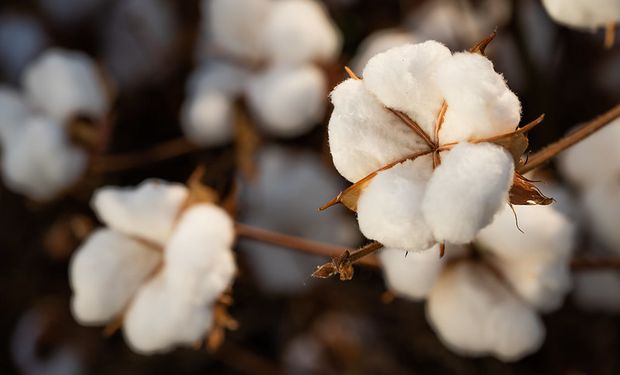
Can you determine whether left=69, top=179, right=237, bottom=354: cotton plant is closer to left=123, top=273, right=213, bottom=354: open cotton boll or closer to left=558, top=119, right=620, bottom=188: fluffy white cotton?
left=123, top=273, right=213, bottom=354: open cotton boll

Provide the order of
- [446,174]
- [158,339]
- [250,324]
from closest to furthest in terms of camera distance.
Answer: [446,174] < [158,339] < [250,324]

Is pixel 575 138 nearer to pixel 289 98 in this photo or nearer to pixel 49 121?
pixel 289 98

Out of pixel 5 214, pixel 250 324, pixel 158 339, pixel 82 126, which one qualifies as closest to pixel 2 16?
pixel 5 214

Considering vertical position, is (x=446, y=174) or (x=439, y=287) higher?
(x=446, y=174)

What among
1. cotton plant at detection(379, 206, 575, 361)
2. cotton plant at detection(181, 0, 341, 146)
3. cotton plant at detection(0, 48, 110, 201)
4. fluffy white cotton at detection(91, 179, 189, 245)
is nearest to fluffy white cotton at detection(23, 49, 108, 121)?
cotton plant at detection(0, 48, 110, 201)

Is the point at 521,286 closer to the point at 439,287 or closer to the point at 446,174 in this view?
the point at 439,287

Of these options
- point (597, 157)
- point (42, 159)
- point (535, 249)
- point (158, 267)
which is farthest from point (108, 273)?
point (597, 157)

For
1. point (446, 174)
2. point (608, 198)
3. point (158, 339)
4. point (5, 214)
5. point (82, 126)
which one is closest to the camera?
point (446, 174)
